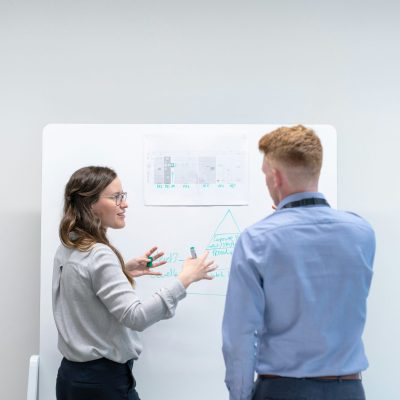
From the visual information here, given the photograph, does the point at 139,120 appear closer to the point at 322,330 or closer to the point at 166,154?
the point at 166,154

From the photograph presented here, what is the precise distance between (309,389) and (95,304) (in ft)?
2.26

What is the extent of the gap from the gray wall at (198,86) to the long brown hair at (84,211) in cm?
63

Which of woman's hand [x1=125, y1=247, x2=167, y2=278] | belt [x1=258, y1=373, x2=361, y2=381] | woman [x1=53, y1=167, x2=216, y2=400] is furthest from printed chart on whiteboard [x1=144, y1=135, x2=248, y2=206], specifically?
belt [x1=258, y1=373, x2=361, y2=381]

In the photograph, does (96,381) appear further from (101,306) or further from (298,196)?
(298,196)

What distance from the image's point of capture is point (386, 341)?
2268 millimetres

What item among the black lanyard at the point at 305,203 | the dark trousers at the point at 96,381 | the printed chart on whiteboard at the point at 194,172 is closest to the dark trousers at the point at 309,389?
the black lanyard at the point at 305,203

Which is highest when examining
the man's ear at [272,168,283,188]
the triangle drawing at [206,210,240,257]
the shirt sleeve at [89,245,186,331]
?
the man's ear at [272,168,283,188]

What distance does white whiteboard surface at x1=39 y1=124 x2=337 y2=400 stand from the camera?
1.98m

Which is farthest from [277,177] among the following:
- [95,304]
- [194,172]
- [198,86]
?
[198,86]

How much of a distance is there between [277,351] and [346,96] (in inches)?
57.5

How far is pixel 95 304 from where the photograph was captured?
1554 millimetres

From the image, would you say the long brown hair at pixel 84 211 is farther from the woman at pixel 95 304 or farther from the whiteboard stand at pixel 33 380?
the whiteboard stand at pixel 33 380

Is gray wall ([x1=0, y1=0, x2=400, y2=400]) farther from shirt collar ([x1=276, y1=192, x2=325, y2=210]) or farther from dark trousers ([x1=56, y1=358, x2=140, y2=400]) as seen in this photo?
shirt collar ([x1=276, y1=192, x2=325, y2=210])

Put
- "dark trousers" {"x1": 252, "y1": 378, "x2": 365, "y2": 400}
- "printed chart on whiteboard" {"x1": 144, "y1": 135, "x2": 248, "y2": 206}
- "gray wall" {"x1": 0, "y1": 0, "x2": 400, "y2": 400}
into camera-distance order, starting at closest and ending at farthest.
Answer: "dark trousers" {"x1": 252, "y1": 378, "x2": 365, "y2": 400}, "printed chart on whiteboard" {"x1": 144, "y1": 135, "x2": 248, "y2": 206}, "gray wall" {"x1": 0, "y1": 0, "x2": 400, "y2": 400}
